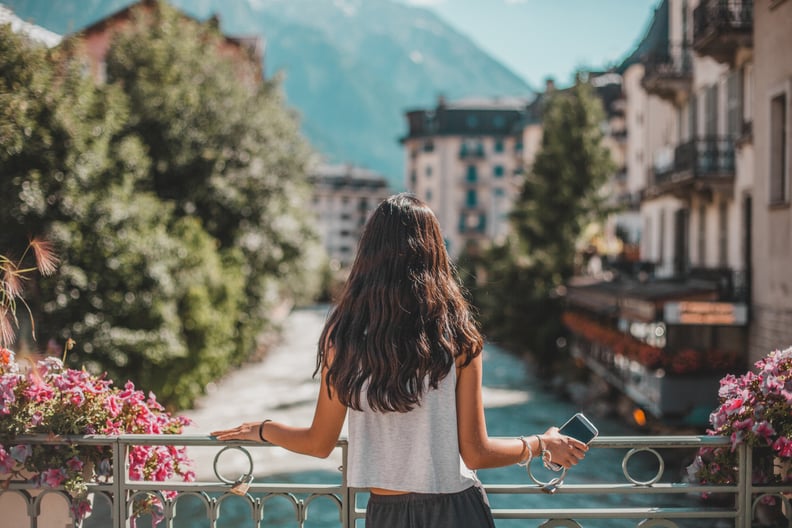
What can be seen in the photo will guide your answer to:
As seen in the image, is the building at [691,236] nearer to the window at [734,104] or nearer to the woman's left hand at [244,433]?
the window at [734,104]

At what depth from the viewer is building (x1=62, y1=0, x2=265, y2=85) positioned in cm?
3297

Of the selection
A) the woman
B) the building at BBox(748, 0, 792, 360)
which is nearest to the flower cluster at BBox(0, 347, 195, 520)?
the woman

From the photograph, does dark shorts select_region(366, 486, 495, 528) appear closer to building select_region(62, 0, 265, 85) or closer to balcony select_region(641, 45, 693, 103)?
balcony select_region(641, 45, 693, 103)

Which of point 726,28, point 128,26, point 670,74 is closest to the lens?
point 726,28

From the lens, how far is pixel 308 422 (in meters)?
27.7

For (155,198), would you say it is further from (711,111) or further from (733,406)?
(733,406)

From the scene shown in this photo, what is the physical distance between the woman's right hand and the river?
8.67ft

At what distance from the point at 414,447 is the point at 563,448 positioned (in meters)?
0.82

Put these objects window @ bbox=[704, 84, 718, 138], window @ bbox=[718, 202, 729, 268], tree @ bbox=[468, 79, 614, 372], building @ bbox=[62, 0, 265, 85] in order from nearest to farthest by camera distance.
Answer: window @ bbox=[718, 202, 729, 268] < window @ bbox=[704, 84, 718, 138] < building @ bbox=[62, 0, 265, 85] < tree @ bbox=[468, 79, 614, 372]

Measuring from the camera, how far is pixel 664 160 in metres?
29.3

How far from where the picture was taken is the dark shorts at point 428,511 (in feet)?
11.7

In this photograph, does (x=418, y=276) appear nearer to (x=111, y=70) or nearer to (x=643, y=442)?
(x=643, y=442)

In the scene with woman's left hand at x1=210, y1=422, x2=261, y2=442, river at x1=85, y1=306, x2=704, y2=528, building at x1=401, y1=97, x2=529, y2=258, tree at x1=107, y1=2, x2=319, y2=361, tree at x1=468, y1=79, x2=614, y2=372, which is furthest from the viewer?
building at x1=401, y1=97, x2=529, y2=258

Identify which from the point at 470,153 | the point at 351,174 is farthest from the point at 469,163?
the point at 351,174
